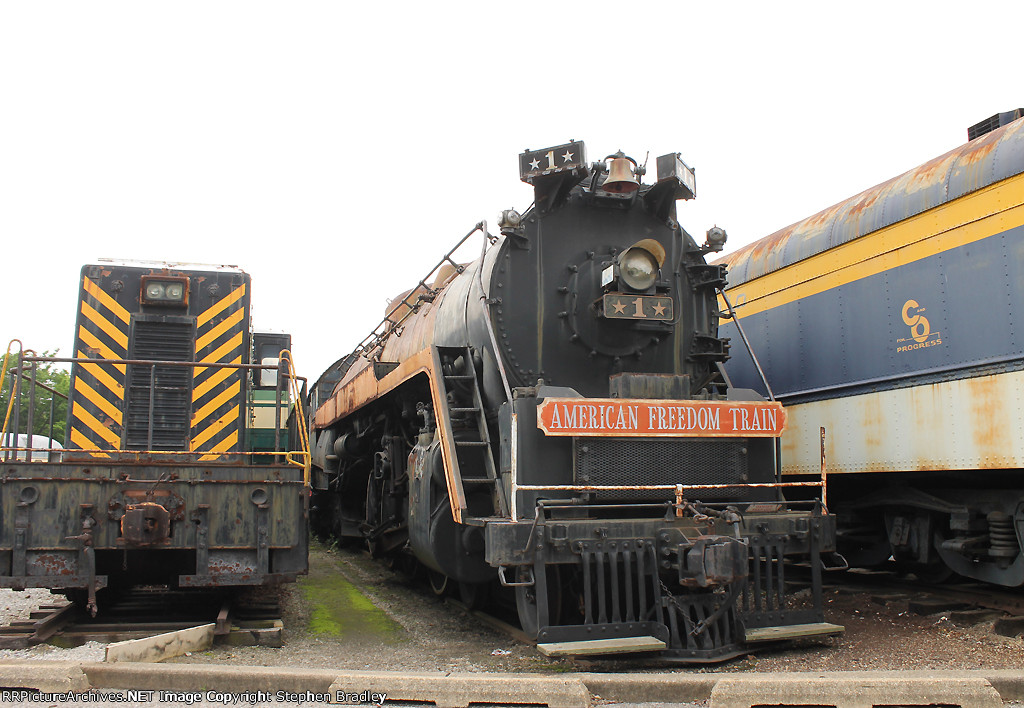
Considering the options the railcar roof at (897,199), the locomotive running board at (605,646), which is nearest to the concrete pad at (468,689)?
the locomotive running board at (605,646)

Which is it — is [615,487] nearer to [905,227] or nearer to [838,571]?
[905,227]

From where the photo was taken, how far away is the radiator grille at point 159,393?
24.5 ft

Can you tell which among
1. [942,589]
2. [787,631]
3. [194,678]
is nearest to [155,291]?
[194,678]

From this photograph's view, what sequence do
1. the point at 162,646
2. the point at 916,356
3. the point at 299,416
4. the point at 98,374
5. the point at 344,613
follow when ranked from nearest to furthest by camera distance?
the point at 162,646
the point at 299,416
the point at 916,356
the point at 98,374
the point at 344,613

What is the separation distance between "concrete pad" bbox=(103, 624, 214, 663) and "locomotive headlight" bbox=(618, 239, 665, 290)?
4018 millimetres

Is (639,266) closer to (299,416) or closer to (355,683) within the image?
(299,416)

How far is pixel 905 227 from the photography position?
24.6 feet

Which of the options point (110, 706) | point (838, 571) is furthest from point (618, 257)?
point (838, 571)

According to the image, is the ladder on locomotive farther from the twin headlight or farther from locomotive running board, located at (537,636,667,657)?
the twin headlight

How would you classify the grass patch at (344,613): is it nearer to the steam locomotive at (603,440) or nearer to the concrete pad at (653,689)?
the steam locomotive at (603,440)

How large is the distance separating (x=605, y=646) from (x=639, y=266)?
2.95 metres

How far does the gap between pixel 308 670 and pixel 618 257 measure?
12.2ft

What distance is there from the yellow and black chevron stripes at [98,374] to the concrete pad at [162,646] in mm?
2407

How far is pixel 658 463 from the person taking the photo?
238 inches
